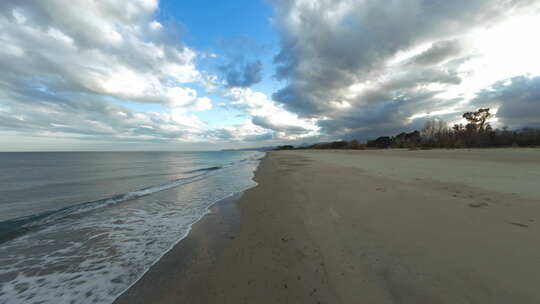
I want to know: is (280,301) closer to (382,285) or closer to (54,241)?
(382,285)

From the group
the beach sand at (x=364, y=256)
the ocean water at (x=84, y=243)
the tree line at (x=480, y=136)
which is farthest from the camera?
the tree line at (x=480, y=136)

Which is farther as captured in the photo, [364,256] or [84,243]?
[84,243]

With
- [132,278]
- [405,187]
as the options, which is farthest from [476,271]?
[405,187]

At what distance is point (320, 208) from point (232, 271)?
3.66 metres

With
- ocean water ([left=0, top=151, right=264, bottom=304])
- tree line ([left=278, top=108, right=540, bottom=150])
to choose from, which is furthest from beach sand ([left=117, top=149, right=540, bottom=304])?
tree line ([left=278, top=108, right=540, bottom=150])

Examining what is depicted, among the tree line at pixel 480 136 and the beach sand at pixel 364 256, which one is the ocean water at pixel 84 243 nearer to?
the beach sand at pixel 364 256

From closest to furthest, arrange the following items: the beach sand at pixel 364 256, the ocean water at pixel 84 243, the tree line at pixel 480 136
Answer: the beach sand at pixel 364 256
the ocean water at pixel 84 243
the tree line at pixel 480 136

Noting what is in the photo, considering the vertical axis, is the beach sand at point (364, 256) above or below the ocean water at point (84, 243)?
above

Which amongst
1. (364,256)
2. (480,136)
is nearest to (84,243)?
(364,256)

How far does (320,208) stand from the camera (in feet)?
19.5

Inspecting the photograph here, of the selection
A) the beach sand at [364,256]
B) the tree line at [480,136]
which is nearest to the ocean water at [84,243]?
the beach sand at [364,256]

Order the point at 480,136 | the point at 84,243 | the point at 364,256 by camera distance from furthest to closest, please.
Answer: the point at 480,136 < the point at 84,243 < the point at 364,256

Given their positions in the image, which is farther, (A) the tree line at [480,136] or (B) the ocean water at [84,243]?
(A) the tree line at [480,136]

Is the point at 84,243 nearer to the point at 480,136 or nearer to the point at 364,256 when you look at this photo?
the point at 364,256
